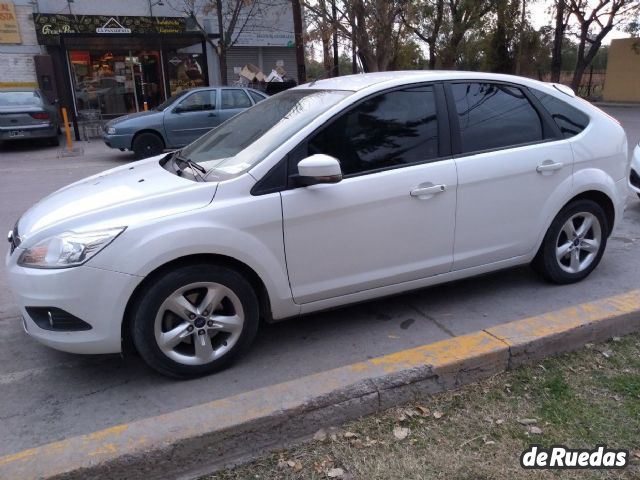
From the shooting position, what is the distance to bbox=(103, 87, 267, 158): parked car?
1208 centimetres

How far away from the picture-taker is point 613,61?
28.7 m

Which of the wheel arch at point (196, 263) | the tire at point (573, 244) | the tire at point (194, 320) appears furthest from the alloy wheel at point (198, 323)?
the tire at point (573, 244)

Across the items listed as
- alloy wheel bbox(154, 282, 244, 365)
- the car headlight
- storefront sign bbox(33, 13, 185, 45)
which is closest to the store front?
storefront sign bbox(33, 13, 185, 45)

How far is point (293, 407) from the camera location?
107 inches

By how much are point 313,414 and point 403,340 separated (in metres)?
1.00

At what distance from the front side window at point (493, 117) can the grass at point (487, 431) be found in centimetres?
152

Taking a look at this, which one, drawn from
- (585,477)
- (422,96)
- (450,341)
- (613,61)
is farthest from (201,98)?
(613,61)

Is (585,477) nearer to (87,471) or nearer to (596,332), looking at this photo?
(596,332)

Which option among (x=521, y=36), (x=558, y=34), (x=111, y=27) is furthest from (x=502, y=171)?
(x=521, y=36)

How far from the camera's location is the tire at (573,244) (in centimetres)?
413

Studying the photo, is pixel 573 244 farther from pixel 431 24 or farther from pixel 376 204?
pixel 431 24

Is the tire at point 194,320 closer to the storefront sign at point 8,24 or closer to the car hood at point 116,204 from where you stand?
the car hood at point 116,204

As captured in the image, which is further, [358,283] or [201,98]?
[201,98]

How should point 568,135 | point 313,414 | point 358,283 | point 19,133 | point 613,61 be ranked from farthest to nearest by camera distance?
point 613,61 < point 19,133 < point 568,135 < point 358,283 < point 313,414
